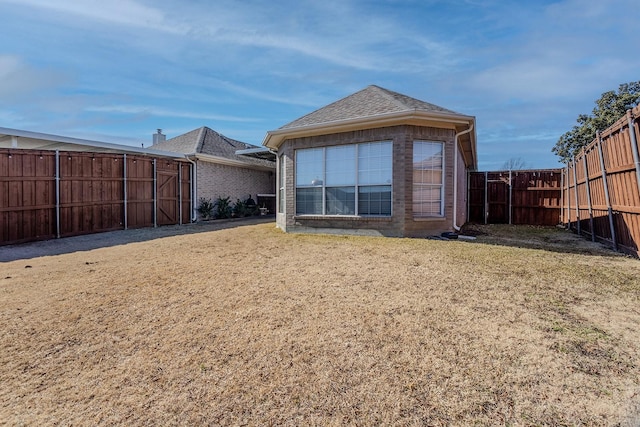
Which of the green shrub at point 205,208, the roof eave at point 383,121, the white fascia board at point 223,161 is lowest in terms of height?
the green shrub at point 205,208

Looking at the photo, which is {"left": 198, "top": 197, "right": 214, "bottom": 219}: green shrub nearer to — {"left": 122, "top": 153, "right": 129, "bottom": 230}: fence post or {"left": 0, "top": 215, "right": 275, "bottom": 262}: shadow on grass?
{"left": 122, "top": 153, "right": 129, "bottom": 230}: fence post

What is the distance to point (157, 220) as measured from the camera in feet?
42.6

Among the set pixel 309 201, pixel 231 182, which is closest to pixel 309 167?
pixel 309 201

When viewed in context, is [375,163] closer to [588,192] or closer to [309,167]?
[309,167]

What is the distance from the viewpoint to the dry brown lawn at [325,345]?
2041mm

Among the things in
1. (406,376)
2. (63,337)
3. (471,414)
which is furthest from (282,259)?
(471,414)

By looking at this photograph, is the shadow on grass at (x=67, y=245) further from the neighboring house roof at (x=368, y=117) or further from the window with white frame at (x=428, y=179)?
the window with white frame at (x=428, y=179)

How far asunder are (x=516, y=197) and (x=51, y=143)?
63.8ft

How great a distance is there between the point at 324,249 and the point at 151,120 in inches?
724

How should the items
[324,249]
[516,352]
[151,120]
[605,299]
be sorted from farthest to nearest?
[151,120] < [324,249] < [605,299] < [516,352]

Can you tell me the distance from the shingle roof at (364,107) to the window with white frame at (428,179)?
1039 millimetres

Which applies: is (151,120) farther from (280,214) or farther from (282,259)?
(282,259)

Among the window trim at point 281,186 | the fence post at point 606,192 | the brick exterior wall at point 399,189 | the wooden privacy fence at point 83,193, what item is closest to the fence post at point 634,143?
the fence post at point 606,192

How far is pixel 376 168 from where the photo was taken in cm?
870
